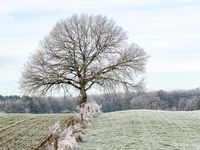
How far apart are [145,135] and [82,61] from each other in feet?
85.5

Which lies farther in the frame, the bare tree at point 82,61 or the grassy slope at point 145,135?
the bare tree at point 82,61

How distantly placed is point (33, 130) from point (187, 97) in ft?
281

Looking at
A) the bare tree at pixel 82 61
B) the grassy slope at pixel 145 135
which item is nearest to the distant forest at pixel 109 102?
the bare tree at pixel 82 61

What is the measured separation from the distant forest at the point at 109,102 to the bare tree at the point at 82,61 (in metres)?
1.98

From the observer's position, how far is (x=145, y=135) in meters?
25.9

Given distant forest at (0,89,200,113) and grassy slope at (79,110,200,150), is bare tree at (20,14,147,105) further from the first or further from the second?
grassy slope at (79,110,200,150)

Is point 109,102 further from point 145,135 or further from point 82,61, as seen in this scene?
point 145,135

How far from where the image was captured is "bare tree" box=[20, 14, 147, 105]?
50438 millimetres

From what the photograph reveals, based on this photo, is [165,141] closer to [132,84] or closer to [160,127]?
[160,127]

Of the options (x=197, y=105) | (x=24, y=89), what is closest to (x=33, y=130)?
(x=24, y=89)

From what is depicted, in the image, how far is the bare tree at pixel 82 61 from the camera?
50.4 metres

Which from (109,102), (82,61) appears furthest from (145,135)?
(109,102)

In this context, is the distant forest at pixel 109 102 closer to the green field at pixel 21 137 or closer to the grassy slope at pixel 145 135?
the green field at pixel 21 137

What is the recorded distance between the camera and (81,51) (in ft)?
168
